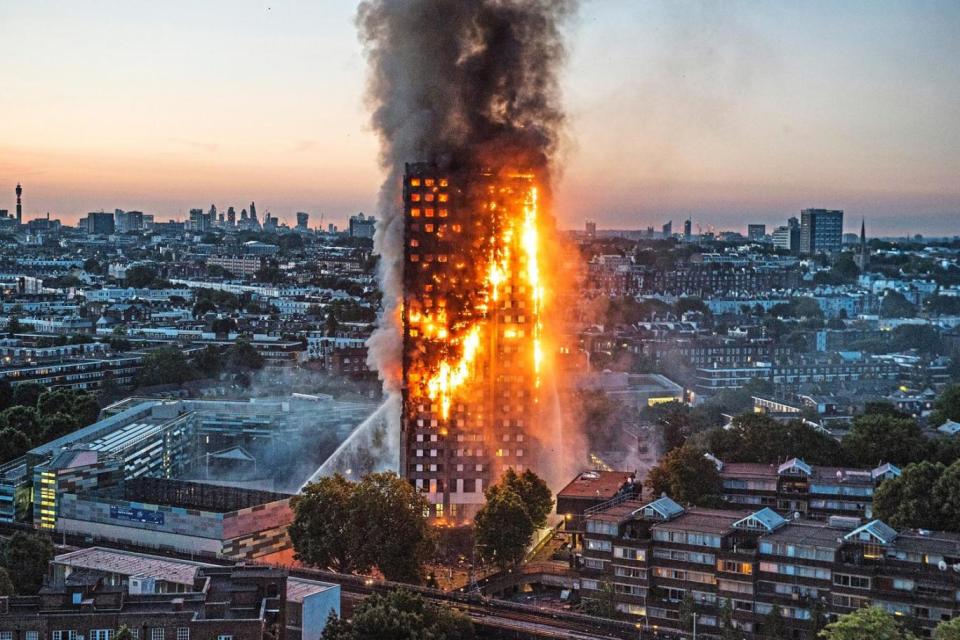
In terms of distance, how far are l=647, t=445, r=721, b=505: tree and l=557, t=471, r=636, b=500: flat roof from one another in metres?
0.98

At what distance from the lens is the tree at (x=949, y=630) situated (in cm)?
2150

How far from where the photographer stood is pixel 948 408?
46.2 m

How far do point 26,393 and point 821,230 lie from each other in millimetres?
97361

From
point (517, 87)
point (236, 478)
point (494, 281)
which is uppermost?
point (517, 87)

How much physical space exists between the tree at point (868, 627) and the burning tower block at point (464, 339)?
573 inches

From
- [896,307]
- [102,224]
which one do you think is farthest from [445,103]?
[102,224]

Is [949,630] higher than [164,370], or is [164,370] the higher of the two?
[164,370]

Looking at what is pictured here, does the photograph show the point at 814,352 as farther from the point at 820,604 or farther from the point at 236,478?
the point at 820,604

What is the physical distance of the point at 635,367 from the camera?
62.9 metres

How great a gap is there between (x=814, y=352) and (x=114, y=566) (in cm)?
4922

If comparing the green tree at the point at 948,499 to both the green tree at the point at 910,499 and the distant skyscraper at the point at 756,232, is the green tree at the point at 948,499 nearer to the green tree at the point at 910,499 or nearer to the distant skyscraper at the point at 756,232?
the green tree at the point at 910,499

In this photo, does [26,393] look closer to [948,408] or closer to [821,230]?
[948,408]

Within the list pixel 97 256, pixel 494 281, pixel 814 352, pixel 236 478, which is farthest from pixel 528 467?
pixel 97 256

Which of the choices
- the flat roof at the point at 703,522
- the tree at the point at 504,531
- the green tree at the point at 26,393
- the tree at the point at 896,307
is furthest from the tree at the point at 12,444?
the tree at the point at 896,307
